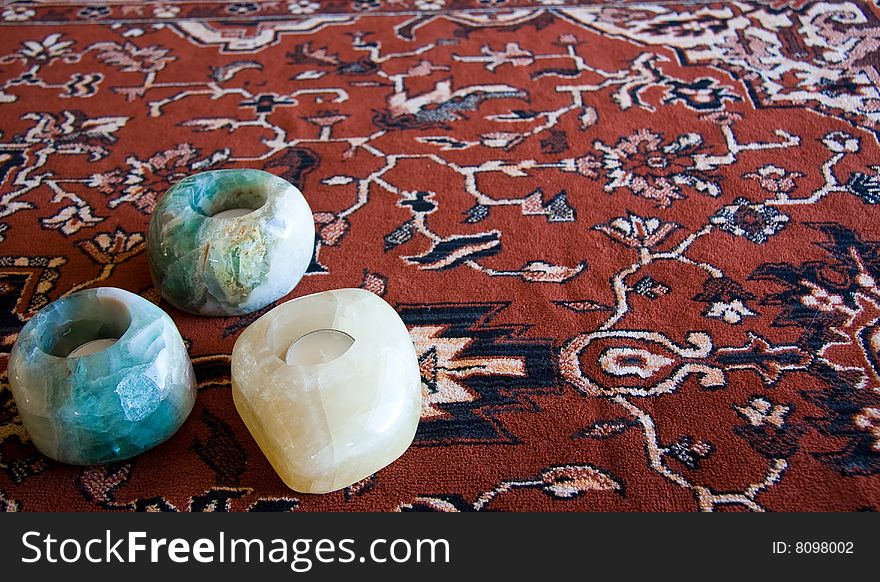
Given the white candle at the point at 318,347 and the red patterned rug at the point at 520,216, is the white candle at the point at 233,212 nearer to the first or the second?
the red patterned rug at the point at 520,216

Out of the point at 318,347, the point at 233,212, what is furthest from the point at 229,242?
the point at 318,347

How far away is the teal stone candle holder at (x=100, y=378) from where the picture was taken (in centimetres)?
83

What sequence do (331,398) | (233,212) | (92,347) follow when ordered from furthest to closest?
1. (233,212)
2. (92,347)
3. (331,398)

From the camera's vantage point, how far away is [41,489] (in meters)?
0.89

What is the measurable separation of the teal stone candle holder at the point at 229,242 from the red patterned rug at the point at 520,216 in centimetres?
6

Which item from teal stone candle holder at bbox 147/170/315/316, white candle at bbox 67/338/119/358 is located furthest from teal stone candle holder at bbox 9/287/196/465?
teal stone candle holder at bbox 147/170/315/316

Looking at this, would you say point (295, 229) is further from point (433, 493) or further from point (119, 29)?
point (119, 29)

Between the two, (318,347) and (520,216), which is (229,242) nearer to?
(318,347)

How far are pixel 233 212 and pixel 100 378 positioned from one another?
0.36m

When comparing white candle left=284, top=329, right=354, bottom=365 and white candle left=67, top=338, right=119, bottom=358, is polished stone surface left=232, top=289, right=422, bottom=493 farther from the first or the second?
white candle left=67, top=338, right=119, bottom=358

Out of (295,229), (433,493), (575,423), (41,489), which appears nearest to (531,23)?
(295,229)

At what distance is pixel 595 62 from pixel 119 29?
111cm

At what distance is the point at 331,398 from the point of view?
0.82 metres

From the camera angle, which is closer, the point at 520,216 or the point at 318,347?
the point at 318,347
